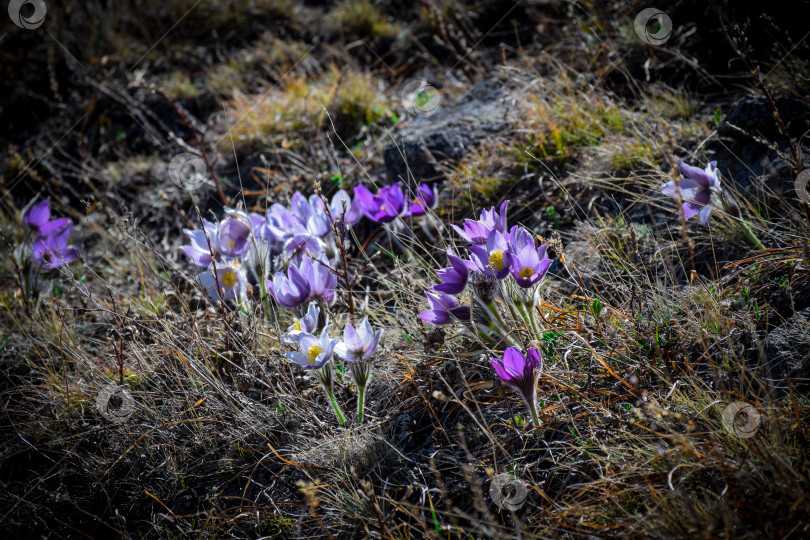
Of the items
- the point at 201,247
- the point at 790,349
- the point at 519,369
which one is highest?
the point at 201,247

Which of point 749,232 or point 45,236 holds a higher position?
point 45,236

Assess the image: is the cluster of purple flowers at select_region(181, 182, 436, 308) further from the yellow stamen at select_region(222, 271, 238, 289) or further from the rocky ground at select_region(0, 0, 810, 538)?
the rocky ground at select_region(0, 0, 810, 538)

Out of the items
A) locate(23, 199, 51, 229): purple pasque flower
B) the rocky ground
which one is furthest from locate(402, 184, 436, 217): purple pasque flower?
locate(23, 199, 51, 229): purple pasque flower

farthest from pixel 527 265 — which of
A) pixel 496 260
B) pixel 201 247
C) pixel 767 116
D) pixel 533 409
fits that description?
pixel 767 116

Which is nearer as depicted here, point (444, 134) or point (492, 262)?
point (492, 262)

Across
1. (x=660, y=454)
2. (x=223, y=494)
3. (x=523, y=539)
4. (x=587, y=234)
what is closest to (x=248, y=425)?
(x=223, y=494)

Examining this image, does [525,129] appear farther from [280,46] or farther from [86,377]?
[280,46]

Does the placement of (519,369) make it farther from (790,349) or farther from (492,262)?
(790,349)

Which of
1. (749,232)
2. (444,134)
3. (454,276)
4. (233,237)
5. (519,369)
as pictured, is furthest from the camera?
(444,134)
